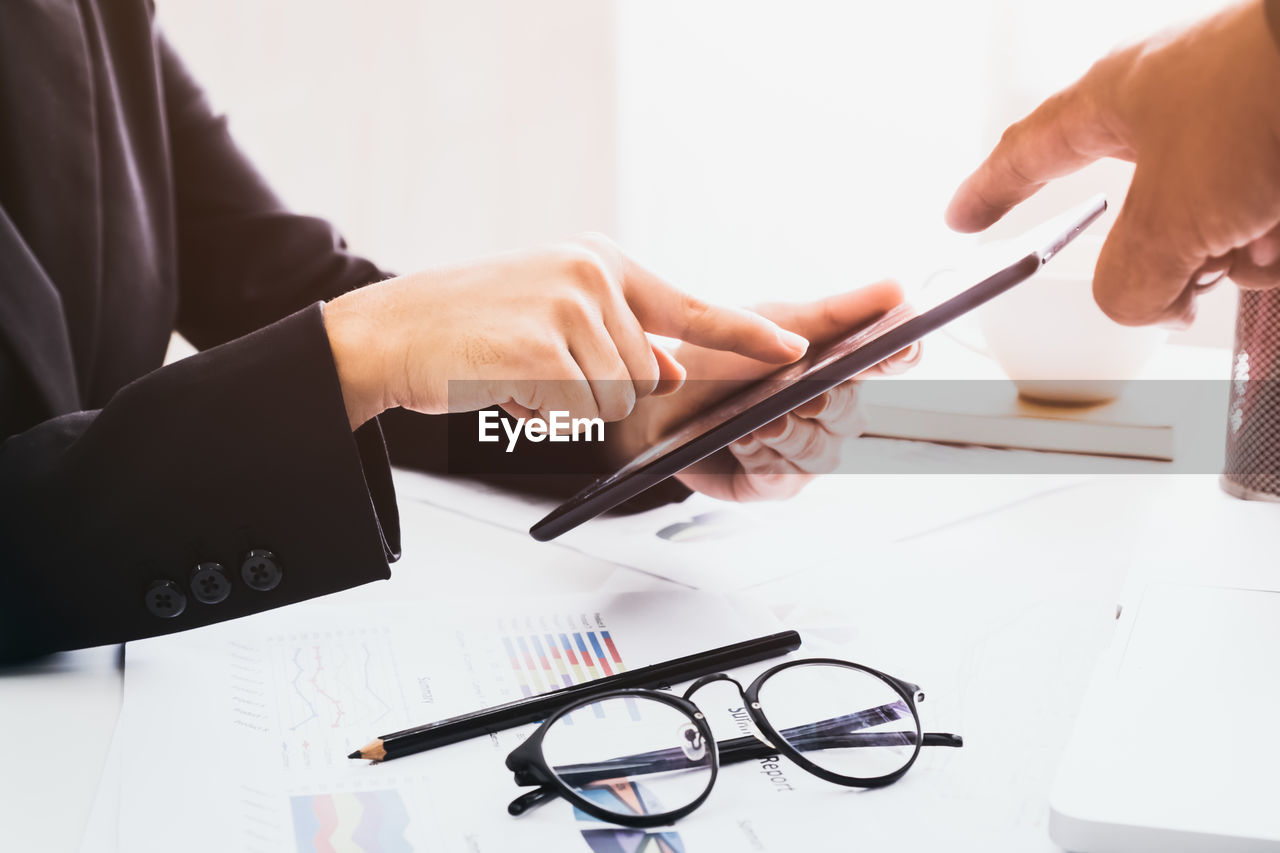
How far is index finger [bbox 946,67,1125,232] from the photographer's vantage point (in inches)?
21.9

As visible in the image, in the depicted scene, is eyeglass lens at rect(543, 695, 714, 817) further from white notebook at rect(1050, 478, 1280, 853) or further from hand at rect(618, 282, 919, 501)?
hand at rect(618, 282, 919, 501)

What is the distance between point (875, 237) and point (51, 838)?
167 centimetres

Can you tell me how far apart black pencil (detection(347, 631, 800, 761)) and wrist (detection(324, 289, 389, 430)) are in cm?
19

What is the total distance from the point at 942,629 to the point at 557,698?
232 millimetres

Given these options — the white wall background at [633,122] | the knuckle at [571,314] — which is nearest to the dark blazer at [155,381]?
the knuckle at [571,314]

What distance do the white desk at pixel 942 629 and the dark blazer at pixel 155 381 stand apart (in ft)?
0.19

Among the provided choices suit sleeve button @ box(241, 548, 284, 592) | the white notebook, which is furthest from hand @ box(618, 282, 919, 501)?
suit sleeve button @ box(241, 548, 284, 592)

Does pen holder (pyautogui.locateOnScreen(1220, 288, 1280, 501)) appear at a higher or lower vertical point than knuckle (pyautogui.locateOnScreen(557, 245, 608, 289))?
lower

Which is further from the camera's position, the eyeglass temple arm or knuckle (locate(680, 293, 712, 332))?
knuckle (locate(680, 293, 712, 332))

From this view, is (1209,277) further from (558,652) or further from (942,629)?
(558,652)

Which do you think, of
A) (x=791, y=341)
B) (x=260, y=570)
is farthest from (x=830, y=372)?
(x=260, y=570)

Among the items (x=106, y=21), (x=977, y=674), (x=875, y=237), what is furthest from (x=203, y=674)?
(x=875, y=237)

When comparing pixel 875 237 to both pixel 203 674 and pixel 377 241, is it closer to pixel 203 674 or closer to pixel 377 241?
pixel 377 241

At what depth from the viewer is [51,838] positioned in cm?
39
